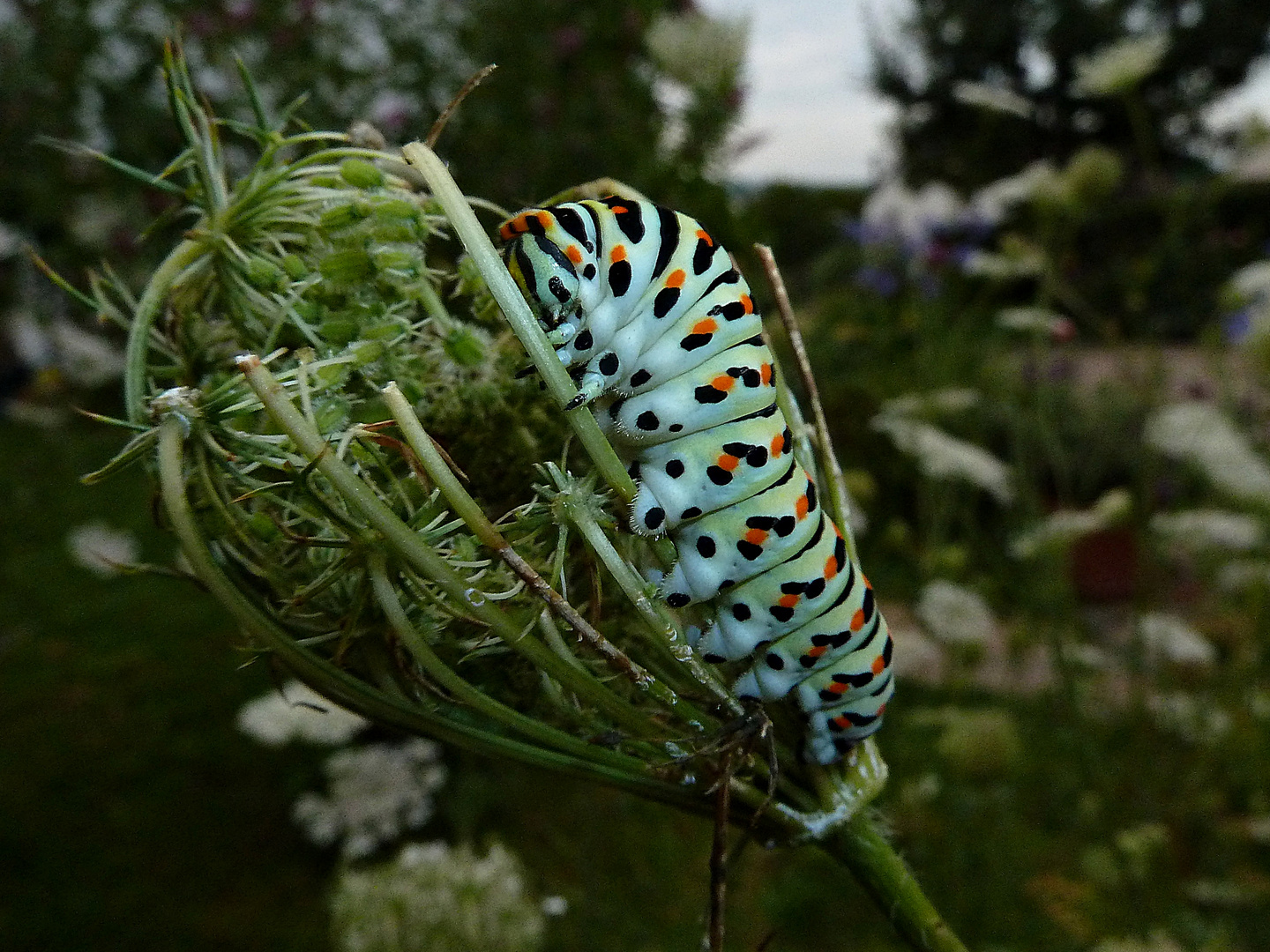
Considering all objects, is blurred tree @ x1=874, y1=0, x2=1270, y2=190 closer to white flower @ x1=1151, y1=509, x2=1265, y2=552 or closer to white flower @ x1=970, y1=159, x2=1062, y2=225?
white flower @ x1=970, y1=159, x2=1062, y2=225

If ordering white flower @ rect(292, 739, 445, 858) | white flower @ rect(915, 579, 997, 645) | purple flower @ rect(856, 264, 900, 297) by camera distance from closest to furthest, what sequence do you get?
white flower @ rect(292, 739, 445, 858), white flower @ rect(915, 579, 997, 645), purple flower @ rect(856, 264, 900, 297)

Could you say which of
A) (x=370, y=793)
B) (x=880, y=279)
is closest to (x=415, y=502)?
(x=370, y=793)

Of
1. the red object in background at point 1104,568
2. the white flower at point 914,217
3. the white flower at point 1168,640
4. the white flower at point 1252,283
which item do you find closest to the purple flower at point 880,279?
the white flower at point 914,217

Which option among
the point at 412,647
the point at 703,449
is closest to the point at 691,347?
the point at 703,449

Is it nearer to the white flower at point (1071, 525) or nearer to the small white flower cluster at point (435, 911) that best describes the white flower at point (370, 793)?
the small white flower cluster at point (435, 911)

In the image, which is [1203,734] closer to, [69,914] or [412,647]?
[412,647]

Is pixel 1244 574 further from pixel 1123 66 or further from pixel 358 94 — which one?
pixel 358 94

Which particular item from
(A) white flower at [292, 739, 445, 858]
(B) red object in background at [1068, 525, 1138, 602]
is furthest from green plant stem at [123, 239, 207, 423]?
(B) red object in background at [1068, 525, 1138, 602]
